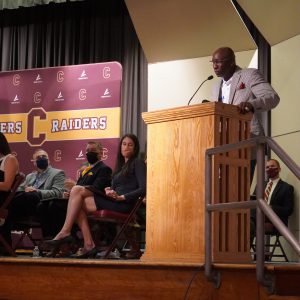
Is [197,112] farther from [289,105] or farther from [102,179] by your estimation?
[289,105]

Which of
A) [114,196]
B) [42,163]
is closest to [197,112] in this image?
[114,196]

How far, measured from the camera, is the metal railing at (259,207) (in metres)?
2.65

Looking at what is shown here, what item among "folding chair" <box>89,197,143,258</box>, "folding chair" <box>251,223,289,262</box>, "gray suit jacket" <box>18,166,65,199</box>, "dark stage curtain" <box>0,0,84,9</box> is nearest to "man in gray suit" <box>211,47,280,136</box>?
"folding chair" <box>89,197,143,258</box>

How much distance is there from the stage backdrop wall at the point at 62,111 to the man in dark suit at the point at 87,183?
5.27 feet

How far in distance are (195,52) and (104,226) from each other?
2.48 meters

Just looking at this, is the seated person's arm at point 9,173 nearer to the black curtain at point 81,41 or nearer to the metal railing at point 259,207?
the metal railing at point 259,207

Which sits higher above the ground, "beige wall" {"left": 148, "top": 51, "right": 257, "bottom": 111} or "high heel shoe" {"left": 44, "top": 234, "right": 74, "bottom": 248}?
"beige wall" {"left": 148, "top": 51, "right": 257, "bottom": 111}

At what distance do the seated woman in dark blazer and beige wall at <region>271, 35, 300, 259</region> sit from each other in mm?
1718

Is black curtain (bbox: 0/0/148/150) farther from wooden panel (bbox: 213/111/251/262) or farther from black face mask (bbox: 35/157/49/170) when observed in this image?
wooden panel (bbox: 213/111/251/262)

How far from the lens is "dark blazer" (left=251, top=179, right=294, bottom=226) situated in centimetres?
572

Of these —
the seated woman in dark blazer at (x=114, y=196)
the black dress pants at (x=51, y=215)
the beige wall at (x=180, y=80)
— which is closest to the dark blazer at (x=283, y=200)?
the beige wall at (x=180, y=80)

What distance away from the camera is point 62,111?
23.3 ft

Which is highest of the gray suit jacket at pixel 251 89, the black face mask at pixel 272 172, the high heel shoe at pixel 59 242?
the gray suit jacket at pixel 251 89

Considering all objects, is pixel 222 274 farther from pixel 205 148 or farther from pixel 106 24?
pixel 106 24
